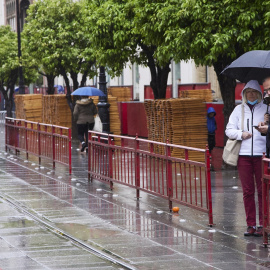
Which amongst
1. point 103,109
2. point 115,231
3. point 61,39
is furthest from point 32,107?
point 115,231

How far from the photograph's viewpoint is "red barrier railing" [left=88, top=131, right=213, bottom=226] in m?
10.3

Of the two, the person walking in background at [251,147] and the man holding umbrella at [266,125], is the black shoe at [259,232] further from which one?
the man holding umbrella at [266,125]

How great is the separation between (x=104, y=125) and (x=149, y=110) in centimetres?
323

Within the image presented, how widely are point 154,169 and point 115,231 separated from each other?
2.23 m

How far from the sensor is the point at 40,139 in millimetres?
19047

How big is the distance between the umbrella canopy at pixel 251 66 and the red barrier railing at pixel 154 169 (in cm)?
117

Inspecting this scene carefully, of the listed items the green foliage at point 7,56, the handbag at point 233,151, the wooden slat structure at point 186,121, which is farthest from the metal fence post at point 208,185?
→ the green foliage at point 7,56

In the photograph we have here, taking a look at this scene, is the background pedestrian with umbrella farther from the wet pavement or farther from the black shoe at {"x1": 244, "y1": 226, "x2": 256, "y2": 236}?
the black shoe at {"x1": 244, "y1": 226, "x2": 256, "y2": 236}

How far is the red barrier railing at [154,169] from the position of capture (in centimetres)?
1034

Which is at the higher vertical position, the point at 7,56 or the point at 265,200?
the point at 7,56

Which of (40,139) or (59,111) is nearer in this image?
(40,139)

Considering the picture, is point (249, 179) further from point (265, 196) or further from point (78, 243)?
point (78, 243)

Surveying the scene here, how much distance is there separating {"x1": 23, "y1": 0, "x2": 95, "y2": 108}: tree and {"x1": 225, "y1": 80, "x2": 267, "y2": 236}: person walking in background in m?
19.5

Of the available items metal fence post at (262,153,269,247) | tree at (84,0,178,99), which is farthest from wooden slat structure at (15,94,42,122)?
Answer: metal fence post at (262,153,269,247)
